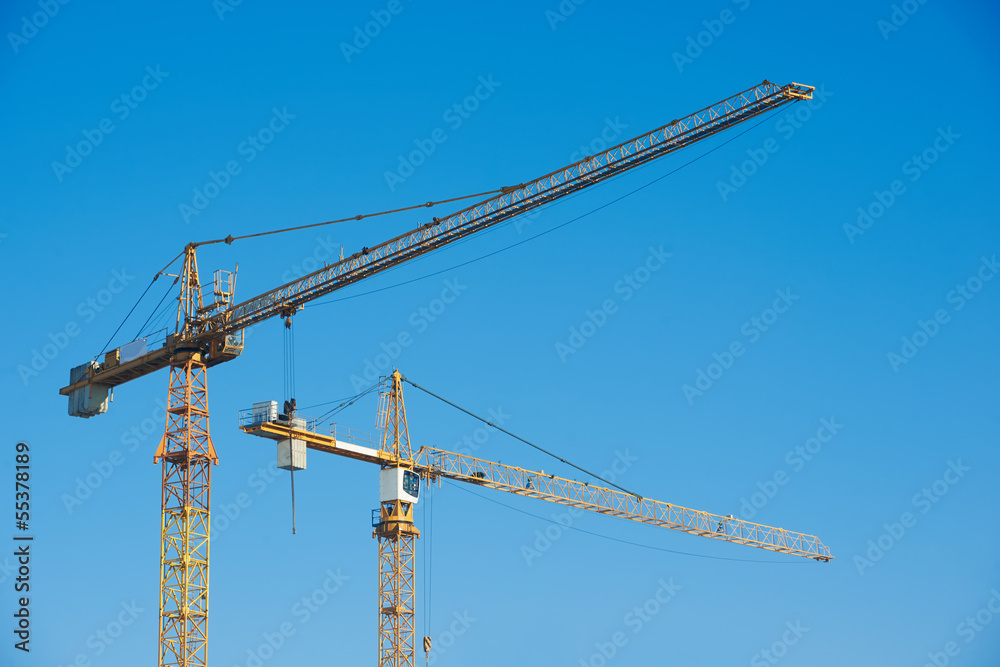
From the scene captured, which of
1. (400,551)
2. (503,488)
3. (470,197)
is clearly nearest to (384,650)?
(400,551)

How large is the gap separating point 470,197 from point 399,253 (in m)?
A: 6.63

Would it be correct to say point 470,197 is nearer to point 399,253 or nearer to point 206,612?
point 399,253

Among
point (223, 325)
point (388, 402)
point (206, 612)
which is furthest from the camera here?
point (388, 402)

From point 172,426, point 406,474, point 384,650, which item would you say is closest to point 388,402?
point 406,474

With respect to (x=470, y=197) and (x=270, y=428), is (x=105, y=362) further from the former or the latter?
(x=470, y=197)

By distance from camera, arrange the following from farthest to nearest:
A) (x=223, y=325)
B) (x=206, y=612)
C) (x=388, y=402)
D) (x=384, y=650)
Answer: (x=388, y=402)
(x=384, y=650)
(x=223, y=325)
(x=206, y=612)

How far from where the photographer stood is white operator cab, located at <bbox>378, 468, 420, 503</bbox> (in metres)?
118

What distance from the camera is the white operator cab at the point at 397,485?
117625mm

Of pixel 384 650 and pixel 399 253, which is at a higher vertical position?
pixel 399 253

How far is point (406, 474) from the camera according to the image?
11838 cm

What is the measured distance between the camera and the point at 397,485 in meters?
118

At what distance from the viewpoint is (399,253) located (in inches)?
4119

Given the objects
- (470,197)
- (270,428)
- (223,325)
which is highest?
(470,197)

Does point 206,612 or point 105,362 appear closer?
point 206,612
